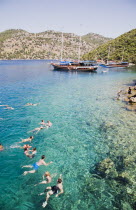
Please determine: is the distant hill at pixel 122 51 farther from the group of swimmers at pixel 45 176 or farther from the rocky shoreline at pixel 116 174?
the group of swimmers at pixel 45 176

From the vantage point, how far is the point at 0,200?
343 inches

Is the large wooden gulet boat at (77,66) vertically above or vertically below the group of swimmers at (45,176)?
above

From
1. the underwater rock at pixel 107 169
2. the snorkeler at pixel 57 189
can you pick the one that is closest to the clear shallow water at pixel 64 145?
the snorkeler at pixel 57 189

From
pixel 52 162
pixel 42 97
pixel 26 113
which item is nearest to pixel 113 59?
pixel 42 97

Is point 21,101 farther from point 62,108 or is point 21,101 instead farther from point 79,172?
point 79,172

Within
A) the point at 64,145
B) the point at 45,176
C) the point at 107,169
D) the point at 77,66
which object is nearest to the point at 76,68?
the point at 77,66

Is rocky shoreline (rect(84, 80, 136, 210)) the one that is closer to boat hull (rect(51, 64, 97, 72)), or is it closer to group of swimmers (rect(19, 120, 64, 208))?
group of swimmers (rect(19, 120, 64, 208))

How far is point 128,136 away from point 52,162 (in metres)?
8.33

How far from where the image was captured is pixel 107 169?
435 inches

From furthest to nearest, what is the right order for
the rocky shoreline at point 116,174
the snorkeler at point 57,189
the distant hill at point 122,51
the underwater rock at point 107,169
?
the distant hill at point 122,51
the underwater rock at point 107,169
the snorkeler at point 57,189
the rocky shoreline at point 116,174

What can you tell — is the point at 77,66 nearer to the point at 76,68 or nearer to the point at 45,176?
the point at 76,68

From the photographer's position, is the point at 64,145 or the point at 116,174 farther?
the point at 64,145

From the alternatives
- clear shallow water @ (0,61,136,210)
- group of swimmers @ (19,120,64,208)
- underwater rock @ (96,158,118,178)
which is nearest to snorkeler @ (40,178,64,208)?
group of swimmers @ (19,120,64,208)

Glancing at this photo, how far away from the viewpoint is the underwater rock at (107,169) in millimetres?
10570
